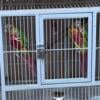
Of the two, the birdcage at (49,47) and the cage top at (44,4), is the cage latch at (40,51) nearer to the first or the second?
the birdcage at (49,47)

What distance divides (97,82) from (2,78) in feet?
1.43

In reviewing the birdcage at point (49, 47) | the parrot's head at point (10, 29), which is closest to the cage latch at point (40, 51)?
the birdcage at point (49, 47)

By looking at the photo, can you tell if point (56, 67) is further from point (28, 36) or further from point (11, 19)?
point (11, 19)

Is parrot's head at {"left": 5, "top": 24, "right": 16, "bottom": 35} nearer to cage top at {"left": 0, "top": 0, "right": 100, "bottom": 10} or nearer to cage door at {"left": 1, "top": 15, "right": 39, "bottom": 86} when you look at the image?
cage door at {"left": 1, "top": 15, "right": 39, "bottom": 86}

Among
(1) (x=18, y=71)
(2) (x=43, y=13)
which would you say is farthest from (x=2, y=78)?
(2) (x=43, y=13)

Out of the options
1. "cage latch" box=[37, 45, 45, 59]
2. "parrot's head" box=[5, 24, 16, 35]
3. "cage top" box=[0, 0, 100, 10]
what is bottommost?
"cage latch" box=[37, 45, 45, 59]

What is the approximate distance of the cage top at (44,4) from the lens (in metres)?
1.52

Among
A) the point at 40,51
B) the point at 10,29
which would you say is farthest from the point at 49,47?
the point at 10,29

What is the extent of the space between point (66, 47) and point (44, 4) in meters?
0.24

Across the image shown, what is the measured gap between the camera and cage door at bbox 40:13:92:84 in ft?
4.74

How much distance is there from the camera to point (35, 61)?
4.88 ft

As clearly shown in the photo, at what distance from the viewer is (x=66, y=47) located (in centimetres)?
149

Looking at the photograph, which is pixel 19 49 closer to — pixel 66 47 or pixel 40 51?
pixel 40 51

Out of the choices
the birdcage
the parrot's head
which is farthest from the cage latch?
the parrot's head
